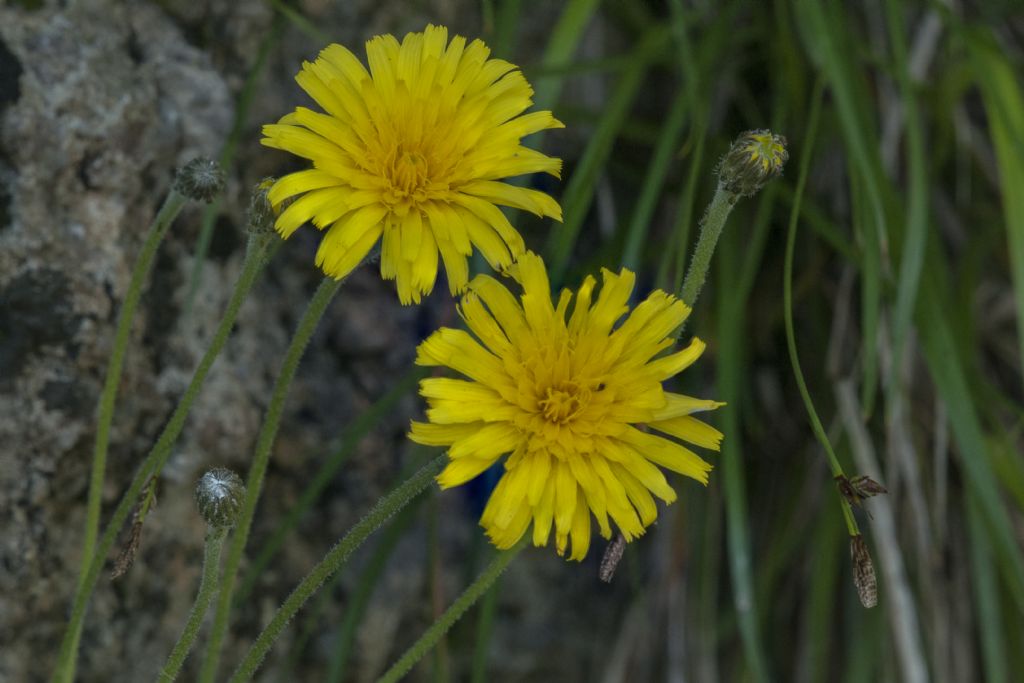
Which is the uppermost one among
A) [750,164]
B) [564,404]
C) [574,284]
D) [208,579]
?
[574,284]

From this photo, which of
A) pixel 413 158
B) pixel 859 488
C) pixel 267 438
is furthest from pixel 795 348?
pixel 267 438

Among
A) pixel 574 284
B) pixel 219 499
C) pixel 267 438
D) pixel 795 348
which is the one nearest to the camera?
pixel 219 499

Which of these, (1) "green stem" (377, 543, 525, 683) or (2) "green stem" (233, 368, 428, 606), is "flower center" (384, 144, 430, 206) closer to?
(1) "green stem" (377, 543, 525, 683)

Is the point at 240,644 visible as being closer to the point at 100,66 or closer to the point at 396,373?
the point at 396,373

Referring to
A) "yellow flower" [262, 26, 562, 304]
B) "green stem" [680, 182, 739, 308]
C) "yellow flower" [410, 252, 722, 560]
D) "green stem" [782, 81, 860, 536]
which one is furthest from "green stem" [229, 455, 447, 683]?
"green stem" [782, 81, 860, 536]

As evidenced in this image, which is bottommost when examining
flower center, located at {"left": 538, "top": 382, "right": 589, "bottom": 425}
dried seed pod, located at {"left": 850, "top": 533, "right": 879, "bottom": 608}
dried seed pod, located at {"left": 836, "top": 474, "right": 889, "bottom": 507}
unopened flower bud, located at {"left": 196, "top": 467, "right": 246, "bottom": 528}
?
unopened flower bud, located at {"left": 196, "top": 467, "right": 246, "bottom": 528}

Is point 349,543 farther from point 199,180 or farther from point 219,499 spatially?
point 199,180

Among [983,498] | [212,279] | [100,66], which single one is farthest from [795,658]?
[100,66]
